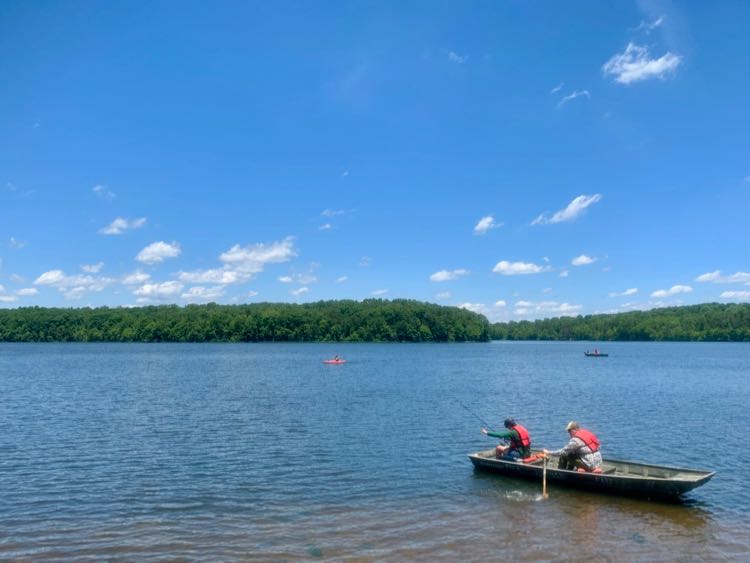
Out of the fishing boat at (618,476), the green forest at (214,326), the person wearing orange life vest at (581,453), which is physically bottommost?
the fishing boat at (618,476)

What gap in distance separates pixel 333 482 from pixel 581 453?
7970 mm

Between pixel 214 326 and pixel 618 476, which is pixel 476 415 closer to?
pixel 618 476

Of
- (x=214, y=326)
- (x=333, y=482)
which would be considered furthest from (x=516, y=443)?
(x=214, y=326)

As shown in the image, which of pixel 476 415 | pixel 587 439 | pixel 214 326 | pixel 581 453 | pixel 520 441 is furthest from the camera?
pixel 214 326

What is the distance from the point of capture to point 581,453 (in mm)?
18484

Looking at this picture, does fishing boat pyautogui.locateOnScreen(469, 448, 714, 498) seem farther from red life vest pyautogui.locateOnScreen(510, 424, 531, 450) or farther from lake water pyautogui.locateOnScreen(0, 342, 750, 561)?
red life vest pyautogui.locateOnScreen(510, 424, 531, 450)

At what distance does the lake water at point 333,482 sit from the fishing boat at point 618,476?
0.33 meters

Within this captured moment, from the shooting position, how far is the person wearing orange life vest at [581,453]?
1844 centimetres

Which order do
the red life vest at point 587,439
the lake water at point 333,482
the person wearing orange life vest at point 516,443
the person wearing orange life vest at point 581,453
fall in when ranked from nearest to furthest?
the lake water at point 333,482, the person wearing orange life vest at point 581,453, the red life vest at point 587,439, the person wearing orange life vest at point 516,443

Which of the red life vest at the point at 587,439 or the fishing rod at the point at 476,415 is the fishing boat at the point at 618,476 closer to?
the red life vest at the point at 587,439

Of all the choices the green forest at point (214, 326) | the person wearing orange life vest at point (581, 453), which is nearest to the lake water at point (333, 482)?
the person wearing orange life vest at point (581, 453)

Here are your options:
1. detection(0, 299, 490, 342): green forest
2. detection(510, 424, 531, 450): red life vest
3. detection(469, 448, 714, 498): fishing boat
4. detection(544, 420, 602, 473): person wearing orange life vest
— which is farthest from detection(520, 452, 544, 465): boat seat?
detection(0, 299, 490, 342): green forest

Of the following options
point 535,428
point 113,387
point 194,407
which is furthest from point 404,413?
point 113,387

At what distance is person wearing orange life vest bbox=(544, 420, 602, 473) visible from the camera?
18438mm
